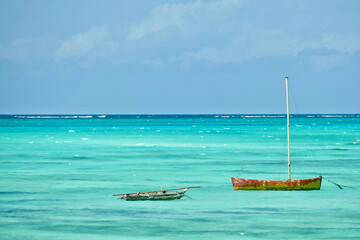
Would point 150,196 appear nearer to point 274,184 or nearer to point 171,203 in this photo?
point 171,203

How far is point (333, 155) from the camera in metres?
57.7

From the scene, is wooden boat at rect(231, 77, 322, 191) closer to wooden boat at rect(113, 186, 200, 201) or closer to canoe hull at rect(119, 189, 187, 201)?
wooden boat at rect(113, 186, 200, 201)

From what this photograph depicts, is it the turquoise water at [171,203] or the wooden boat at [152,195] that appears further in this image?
the wooden boat at [152,195]

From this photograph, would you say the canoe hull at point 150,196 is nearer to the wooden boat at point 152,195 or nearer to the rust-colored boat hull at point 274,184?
the wooden boat at point 152,195

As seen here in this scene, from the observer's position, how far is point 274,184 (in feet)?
107

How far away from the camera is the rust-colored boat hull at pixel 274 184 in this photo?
3262 centimetres

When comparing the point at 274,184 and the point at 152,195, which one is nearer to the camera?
the point at 152,195

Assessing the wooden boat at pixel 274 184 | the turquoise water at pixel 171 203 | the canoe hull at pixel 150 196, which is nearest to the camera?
the turquoise water at pixel 171 203

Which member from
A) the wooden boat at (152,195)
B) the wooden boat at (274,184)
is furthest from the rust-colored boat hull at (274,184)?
the wooden boat at (152,195)

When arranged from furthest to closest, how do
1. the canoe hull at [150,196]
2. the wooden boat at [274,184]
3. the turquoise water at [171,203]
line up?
the wooden boat at [274,184] → the canoe hull at [150,196] → the turquoise water at [171,203]

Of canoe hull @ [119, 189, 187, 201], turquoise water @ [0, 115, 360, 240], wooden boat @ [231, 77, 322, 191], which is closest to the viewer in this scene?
Result: turquoise water @ [0, 115, 360, 240]

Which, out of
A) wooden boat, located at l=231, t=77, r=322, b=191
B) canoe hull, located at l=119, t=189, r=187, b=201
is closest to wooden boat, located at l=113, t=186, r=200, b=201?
canoe hull, located at l=119, t=189, r=187, b=201

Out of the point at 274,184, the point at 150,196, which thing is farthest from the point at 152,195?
the point at 274,184

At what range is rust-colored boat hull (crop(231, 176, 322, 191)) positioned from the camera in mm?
32625
